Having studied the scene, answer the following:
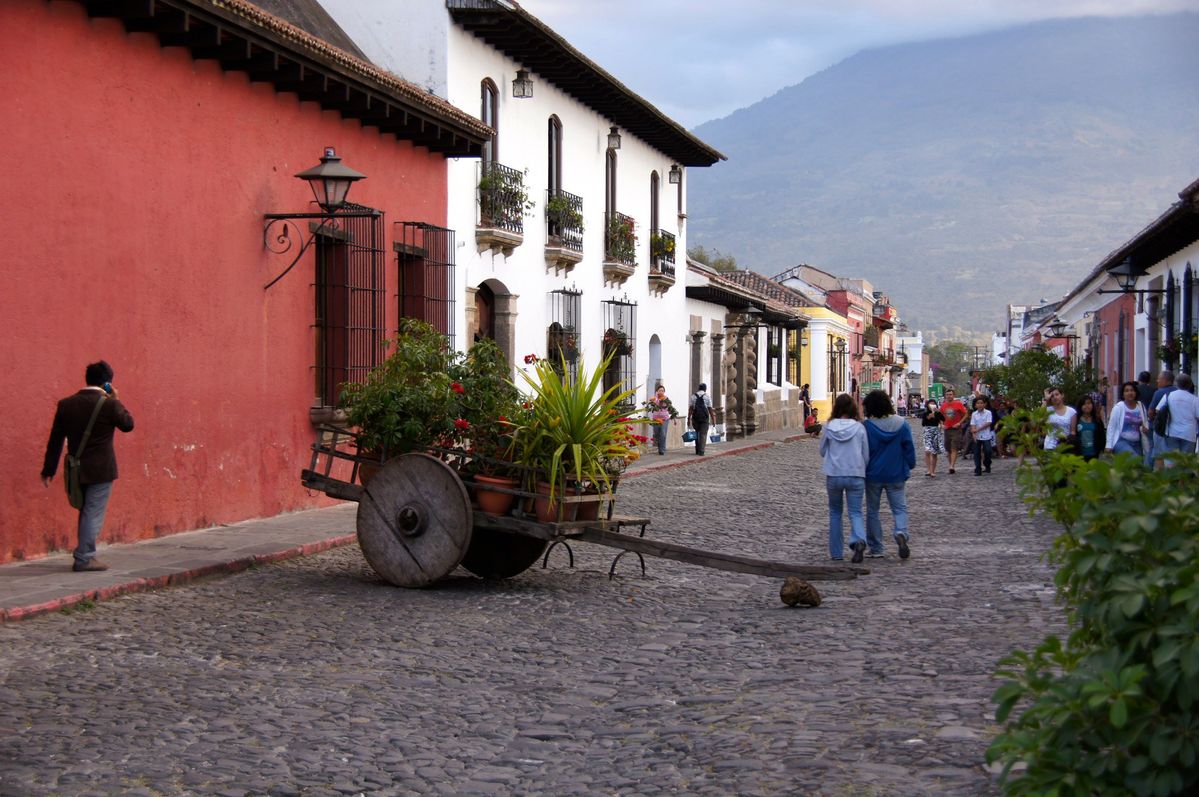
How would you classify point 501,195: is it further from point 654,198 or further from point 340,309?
point 654,198

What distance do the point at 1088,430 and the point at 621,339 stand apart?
10.8 metres

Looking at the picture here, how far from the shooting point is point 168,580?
383 inches

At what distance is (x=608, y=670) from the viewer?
7.13 m

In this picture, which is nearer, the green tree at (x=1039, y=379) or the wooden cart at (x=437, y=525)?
the wooden cart at (x=437, y=525)

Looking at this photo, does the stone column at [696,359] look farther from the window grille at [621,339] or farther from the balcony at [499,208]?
the balcony at [499,208]

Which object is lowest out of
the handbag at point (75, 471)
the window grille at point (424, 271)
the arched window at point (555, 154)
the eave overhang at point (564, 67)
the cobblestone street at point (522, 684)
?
the cobblestone street at point (522, 684)

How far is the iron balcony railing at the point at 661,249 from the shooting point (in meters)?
30.0

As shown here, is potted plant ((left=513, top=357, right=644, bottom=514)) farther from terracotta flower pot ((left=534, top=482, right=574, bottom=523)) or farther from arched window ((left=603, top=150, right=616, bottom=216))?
arched window ((left=603, top=150, right=616, bottom=216))

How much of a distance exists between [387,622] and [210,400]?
5.14m

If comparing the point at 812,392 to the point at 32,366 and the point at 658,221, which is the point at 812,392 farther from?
the point at 32,366

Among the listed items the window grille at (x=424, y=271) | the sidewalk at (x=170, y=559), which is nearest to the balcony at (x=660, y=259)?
the window grille at (x=424, y=271)

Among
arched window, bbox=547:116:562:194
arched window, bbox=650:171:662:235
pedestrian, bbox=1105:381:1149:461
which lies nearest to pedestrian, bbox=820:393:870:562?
pedestrian, bbox=1105:381:1149:461

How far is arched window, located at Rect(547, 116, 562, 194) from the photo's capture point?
23547mm

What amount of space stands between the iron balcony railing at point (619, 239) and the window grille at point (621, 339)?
817 mm
